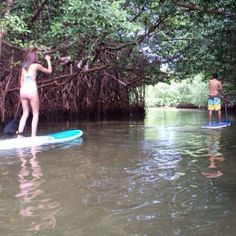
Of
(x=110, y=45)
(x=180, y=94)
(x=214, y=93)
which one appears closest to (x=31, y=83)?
(x=110, y=45)

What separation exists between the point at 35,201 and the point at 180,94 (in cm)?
3432

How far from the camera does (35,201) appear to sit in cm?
331

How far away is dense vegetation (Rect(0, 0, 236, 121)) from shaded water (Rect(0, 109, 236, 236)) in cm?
255

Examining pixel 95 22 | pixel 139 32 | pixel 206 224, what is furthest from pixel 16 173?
pixel 139 32

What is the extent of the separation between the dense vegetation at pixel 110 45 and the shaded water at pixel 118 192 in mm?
2548

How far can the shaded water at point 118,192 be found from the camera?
108 inches

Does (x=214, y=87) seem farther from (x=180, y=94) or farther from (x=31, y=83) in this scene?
(x=180, y=94)

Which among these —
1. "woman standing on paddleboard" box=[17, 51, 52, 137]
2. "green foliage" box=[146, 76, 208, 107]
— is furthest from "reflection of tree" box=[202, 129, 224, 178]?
"green foliage" box=[146, 76, 208, 107]

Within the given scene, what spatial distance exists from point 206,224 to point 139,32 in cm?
1050

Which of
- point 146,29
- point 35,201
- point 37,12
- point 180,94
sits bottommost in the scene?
point 35,201

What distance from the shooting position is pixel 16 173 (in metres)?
4.41

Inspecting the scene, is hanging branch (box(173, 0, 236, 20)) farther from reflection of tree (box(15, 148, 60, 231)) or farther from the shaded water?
reflection of tree (box(15, 148, 60, 231))

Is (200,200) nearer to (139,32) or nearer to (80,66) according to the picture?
(80,66)

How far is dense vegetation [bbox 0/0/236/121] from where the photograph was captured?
7.67 metres
